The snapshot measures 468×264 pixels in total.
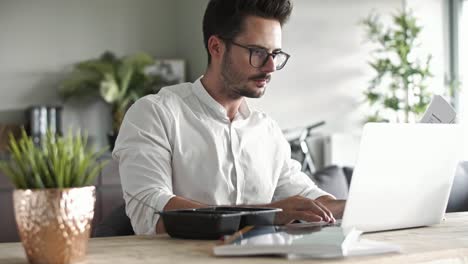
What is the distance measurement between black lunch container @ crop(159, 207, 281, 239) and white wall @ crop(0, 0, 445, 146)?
177 inches

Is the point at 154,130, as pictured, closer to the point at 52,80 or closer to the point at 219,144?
the point at 219,144

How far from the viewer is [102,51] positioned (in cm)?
701

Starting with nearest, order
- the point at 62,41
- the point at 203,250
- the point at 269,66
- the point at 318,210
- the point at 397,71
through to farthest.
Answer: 1. the point at 203,250
2. the point at 318,210
3. the point at 269,66
4. the point at 397,71
5. the point at 62,41

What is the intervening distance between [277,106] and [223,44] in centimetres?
375

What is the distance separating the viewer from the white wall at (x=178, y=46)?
20.6 feet

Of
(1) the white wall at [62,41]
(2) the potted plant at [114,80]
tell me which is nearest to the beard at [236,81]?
(2) the potted plant at [114,80]

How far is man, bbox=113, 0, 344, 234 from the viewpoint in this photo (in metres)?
2.20

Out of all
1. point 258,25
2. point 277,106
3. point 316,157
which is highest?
point 258,25

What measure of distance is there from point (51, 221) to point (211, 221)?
433mm

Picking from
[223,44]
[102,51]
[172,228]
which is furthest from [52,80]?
[172,228]

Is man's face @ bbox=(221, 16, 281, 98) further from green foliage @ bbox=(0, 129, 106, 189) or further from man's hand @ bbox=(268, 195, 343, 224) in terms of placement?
green foliage @ bbox=(0, 129, 106, 189)

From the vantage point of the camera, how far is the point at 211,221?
1.59 meters

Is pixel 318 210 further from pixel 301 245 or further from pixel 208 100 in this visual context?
pixel 208 100

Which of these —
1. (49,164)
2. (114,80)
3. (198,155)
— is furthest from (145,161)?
(114,80)
